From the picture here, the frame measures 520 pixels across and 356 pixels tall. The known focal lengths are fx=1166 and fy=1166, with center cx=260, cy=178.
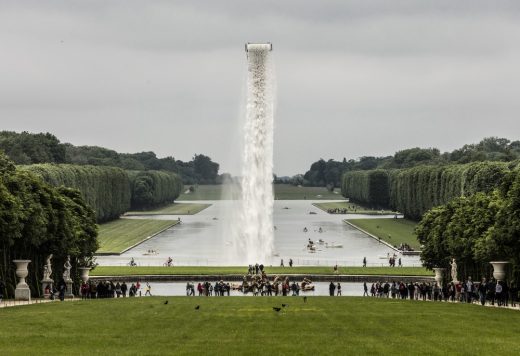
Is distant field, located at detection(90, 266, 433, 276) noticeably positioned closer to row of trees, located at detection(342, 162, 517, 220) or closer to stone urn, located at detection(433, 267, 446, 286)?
stone urn, located at detection(433, 267, 446, 286)

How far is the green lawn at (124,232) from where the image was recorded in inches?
3856

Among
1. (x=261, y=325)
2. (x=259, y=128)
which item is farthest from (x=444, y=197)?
(x=261, y=325)

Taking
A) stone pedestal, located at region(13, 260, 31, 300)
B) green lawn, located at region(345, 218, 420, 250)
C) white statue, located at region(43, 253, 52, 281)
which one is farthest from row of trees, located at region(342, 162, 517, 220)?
stone pedestal, located at region(13, 260, 31, 300)

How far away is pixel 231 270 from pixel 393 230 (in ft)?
171

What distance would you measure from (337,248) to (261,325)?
66.2m

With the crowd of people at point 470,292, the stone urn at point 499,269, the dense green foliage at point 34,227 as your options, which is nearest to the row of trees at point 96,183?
the dense green foliage at point 34,227

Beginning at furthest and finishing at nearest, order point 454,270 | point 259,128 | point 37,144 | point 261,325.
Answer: point 37,144
point 259,128
point 454,270
point 261,325

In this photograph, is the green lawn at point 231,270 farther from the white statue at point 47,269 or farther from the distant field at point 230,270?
the white statue at point 47,269

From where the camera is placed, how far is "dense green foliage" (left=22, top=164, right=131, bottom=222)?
119 metres

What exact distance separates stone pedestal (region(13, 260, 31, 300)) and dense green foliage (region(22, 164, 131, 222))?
6447 cm

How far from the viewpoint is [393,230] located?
12150cm

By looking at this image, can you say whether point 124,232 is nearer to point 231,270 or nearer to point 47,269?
point 231,270

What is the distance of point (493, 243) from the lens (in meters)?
47.0

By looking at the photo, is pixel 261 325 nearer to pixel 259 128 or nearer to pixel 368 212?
pixel 259 128
